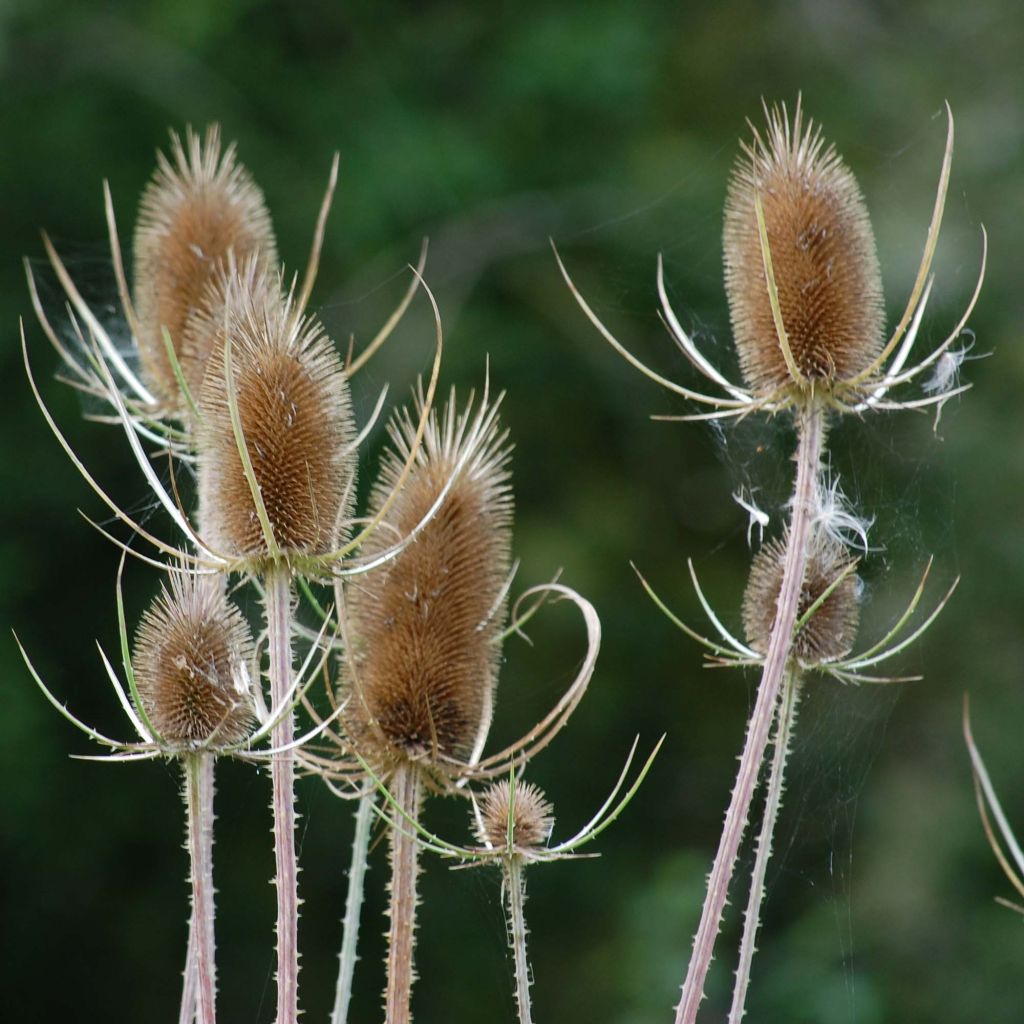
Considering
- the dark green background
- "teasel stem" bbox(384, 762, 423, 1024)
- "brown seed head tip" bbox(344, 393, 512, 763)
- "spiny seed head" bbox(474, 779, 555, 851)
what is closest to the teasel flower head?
"brown seed head tip" bbox(344, 393, 512, 763)

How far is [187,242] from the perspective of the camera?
2.42 metres

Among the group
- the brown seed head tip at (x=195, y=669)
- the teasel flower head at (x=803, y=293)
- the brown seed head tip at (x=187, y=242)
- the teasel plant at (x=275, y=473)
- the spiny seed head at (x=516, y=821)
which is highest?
the brown seed head tip at (x=187, y=242)

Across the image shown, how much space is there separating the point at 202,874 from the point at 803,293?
1.03m

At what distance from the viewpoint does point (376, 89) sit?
28.2 ft

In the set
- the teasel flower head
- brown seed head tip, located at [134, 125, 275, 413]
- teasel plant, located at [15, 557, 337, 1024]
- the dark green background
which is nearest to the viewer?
teasel plant, located at [15, 557, 337, 1024]

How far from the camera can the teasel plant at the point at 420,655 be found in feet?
5.87

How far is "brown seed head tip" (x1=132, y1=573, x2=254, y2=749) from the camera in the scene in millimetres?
1709

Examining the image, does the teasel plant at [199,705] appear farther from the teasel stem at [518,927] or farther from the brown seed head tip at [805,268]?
the brown seed head tip at [805,268]

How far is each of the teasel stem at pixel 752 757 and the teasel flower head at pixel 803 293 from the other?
A: 0.53 feet

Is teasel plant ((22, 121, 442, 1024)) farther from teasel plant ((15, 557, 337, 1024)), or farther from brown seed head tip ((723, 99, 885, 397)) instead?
brown seed head tip ((723, 99, 885, 397))

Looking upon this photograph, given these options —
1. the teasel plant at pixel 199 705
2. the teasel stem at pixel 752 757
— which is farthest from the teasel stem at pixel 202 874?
the teasel stem at pixel 752 757

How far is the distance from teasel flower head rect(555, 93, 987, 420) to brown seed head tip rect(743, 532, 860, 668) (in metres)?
0.20

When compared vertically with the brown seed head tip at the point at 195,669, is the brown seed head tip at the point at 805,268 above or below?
above

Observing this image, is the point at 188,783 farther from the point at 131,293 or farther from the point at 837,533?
the point at 131,293
